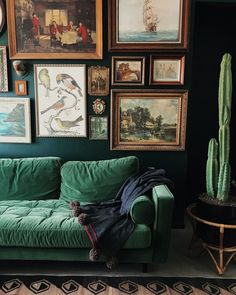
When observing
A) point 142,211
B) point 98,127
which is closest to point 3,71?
point 98,127

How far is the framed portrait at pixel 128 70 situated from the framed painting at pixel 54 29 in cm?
20

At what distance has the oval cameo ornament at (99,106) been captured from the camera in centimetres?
298

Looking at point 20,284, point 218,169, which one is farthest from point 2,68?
point 218,169

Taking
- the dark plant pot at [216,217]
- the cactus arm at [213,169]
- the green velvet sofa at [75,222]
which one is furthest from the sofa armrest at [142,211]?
the cactus arm at [213,169]

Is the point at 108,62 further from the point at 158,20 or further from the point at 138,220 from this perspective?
the point at 138,220

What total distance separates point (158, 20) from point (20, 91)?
155cm

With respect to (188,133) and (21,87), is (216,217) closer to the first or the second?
(188,133)

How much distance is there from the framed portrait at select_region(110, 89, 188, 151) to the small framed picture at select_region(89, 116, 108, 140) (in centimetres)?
7

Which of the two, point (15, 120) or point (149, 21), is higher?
point (149, 21)

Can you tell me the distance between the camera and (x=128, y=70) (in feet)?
9.57

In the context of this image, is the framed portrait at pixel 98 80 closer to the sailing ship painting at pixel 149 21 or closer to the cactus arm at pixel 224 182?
the sailing ship painting at pixel 149 21

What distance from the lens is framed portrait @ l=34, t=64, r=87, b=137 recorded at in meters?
2.95

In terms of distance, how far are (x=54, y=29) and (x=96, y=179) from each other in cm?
153

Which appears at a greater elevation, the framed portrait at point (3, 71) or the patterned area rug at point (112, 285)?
the framed portrait at point (3, 71)
